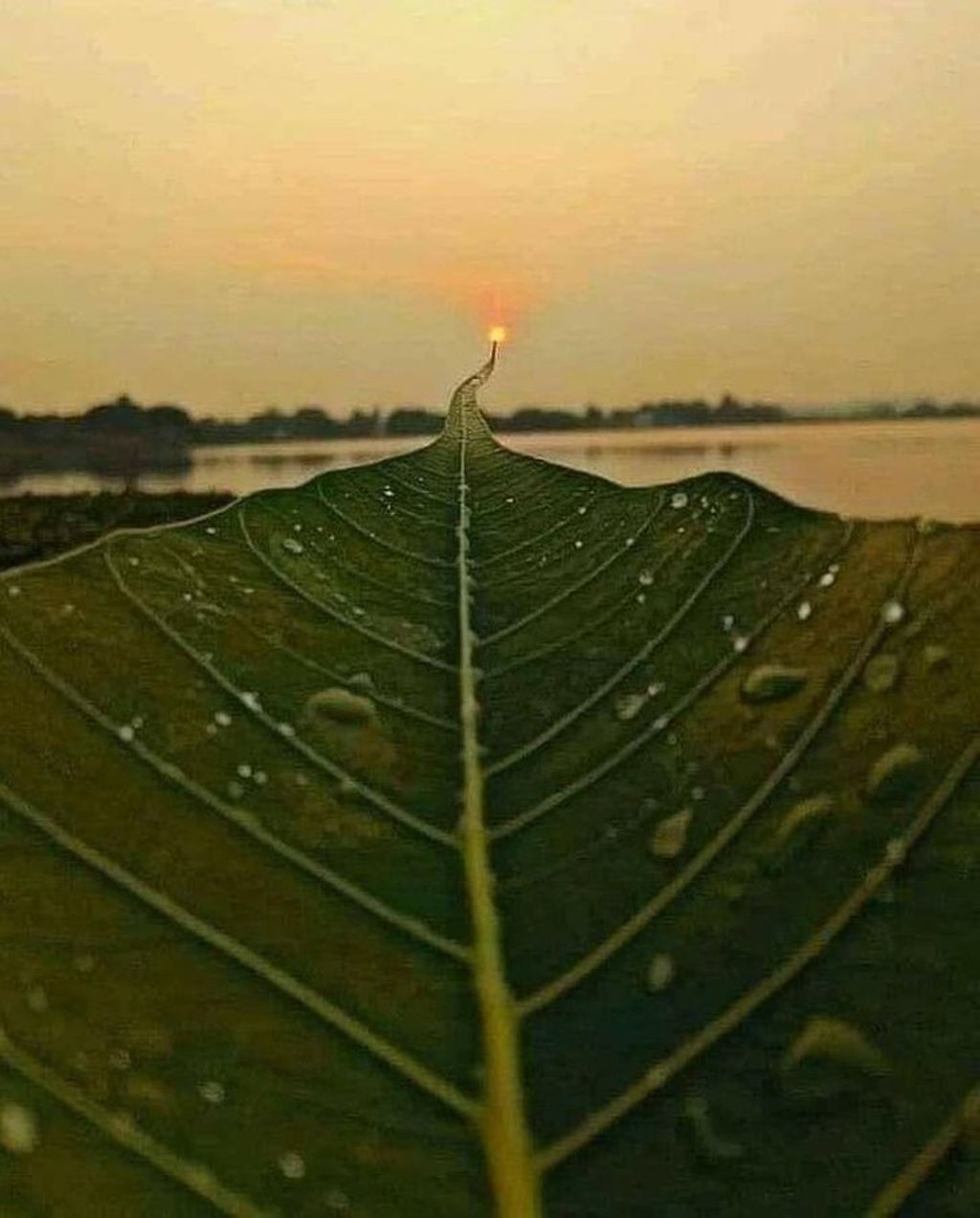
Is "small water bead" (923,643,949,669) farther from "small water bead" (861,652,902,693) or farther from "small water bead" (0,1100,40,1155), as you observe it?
"small water bead" (0,1100,40,1155)

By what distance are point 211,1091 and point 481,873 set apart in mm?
60

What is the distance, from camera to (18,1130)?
0.59ft

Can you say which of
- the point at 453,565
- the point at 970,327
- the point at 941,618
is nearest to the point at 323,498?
the point at 453,565

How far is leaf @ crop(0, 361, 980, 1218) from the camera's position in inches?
7.3

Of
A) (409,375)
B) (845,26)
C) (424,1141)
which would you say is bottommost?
(424,1141)

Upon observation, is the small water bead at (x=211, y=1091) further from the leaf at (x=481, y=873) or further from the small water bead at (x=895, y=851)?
the small water bead at (x=895, y=851)

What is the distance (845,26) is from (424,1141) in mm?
840

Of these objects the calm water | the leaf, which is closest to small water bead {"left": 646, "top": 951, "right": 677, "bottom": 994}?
the leaf

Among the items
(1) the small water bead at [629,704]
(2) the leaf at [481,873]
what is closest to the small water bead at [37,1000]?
(2) the leaf at [481,873]

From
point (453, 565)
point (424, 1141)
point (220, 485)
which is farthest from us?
point (220, 485)

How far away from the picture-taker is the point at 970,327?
0.91 metres

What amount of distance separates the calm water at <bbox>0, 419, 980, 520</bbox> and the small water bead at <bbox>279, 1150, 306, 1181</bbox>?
66 cm

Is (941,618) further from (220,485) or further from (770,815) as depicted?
(220,485)

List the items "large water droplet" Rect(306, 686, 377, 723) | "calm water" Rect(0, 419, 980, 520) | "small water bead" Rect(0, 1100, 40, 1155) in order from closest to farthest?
"small water bead" Rect(0, 1100, 40, 1155), "large water droplet" Rect(306, 686, 377, 723), "calm water" Rect(0, 419, 980, 520)
